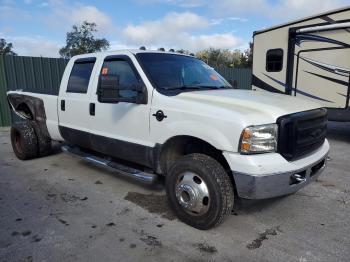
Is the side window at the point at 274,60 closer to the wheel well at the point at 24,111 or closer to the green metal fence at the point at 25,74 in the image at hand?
the green metal fence at the point at 25,74

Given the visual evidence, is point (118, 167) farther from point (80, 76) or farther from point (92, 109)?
point (80, 76)

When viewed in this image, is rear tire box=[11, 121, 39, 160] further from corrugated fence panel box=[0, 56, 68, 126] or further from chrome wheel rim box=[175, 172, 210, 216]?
corrugated fence panel box=[0, 56, 68, 126]

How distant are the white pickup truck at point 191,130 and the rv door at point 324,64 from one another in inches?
150

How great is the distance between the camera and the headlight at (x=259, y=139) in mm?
2957

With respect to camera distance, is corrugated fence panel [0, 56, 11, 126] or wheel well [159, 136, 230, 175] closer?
wheel well [159, 136, 230, 175]

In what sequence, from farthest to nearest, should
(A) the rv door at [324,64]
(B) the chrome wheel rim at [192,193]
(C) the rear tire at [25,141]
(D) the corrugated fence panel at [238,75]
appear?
(D) the corrugated fence panel at [238,75] < (A) the rv door at [324,64] < (C) the rear tire at [25,141] < (B) the chrome wheel rim at [192,193]

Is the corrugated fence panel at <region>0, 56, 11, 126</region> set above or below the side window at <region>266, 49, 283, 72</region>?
below

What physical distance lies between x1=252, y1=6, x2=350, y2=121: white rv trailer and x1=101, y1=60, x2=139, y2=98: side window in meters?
5.06

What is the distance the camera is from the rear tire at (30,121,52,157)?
6062 millimetres

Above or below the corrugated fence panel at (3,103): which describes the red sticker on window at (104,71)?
above

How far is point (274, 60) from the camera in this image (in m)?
8.36

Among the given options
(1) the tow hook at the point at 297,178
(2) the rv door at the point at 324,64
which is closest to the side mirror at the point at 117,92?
(1) the tow hook at the point at 297,178

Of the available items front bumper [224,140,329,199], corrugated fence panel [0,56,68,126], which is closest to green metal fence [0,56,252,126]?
corrugated fence panel [0,56,68,126]

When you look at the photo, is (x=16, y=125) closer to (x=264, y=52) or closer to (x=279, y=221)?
(x=279, y=221)
